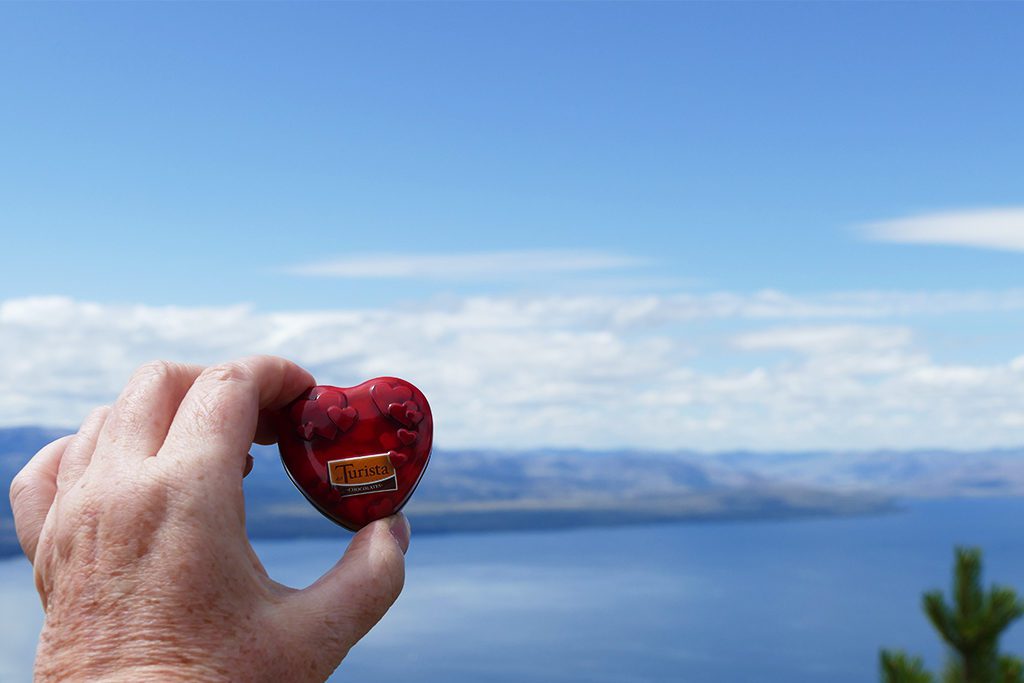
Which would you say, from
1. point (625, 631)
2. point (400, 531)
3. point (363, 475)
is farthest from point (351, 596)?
point (625, 631)

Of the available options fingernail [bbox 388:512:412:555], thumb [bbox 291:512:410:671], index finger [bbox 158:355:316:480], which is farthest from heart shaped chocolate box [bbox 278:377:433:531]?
index finger [bbox 158:355:316:480]

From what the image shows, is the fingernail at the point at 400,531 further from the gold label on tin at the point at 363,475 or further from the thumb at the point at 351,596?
the gold label on tin at the point at 363,475

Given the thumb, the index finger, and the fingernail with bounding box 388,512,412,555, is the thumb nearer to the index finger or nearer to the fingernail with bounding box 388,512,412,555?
the fingernail with bounding box 388,512,412,555

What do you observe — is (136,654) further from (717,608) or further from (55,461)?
(717,608)

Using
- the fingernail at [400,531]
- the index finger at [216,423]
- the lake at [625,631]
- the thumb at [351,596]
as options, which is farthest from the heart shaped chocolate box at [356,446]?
the lake at [625,631]

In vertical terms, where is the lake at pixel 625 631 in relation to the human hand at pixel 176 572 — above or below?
below

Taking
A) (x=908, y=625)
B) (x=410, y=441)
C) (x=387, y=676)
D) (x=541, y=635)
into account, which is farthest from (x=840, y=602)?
(x=410, y=441)

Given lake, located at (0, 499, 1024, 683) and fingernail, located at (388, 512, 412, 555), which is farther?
lake, located at (0, 499, 1024, 683)

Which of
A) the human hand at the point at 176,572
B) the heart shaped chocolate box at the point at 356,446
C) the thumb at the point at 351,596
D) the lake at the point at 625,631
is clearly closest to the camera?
the human hand at the point at 176,572
